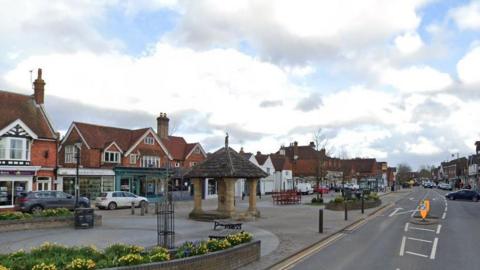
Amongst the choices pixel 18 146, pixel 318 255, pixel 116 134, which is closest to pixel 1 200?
pixel 18 146

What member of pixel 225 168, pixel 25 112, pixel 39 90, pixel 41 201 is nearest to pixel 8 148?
pixel 25 112

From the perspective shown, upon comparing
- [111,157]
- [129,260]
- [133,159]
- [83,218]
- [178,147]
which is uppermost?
[178,147]

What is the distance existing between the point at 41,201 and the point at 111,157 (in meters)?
17.8

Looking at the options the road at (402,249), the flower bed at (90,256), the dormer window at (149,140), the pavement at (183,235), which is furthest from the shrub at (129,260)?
the dormer window at (149,140)

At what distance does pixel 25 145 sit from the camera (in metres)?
40.0

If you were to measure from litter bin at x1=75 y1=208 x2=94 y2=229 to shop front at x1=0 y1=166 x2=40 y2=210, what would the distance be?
16572 mm

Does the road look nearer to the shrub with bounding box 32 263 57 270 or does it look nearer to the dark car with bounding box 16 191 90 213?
the shrub with bounding box 32 263 57 270

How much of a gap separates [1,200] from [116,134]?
18.2m

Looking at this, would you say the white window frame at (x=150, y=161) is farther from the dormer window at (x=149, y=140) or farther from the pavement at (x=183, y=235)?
the pavement at (x=183, y=235)

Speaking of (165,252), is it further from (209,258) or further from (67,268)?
(67,268)

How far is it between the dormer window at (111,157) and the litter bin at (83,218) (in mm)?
27275

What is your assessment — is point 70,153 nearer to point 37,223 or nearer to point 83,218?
point 37,223

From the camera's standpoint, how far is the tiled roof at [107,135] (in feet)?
167

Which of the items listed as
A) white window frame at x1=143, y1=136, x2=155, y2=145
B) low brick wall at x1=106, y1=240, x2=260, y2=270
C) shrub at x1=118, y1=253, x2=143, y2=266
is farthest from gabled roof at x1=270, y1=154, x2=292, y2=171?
shrub at x1=118, y1=253, x2=143, y2=266
